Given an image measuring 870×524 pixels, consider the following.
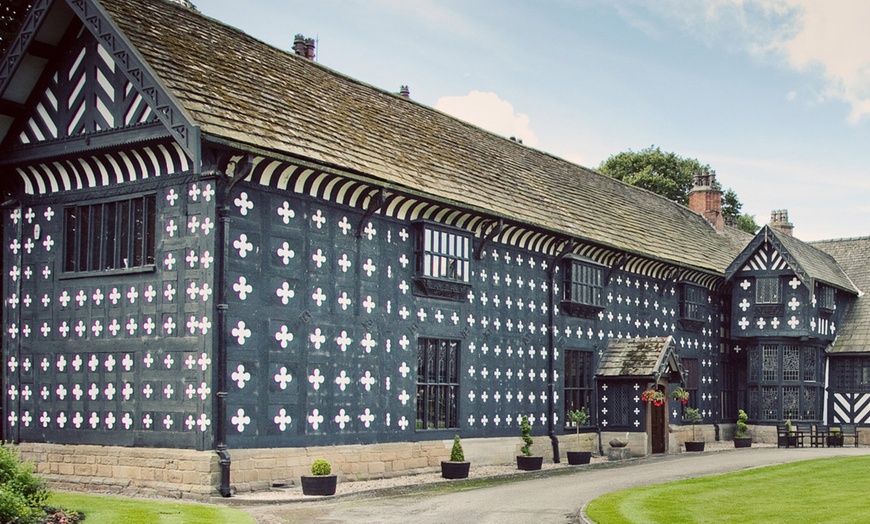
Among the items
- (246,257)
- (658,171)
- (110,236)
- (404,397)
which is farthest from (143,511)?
(658,171)

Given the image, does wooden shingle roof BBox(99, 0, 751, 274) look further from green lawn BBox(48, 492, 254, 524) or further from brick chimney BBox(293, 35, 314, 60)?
green lawn BBox(48, 492, 254, 524)

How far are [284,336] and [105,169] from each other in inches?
195

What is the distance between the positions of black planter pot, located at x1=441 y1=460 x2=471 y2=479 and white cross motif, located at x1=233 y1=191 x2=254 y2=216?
7.33 metres

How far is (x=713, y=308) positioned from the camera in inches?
1505

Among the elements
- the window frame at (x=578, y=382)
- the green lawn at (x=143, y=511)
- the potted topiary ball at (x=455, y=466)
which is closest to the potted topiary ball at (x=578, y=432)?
the window frame at (x=578, y=382)

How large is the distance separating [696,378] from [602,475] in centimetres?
1454

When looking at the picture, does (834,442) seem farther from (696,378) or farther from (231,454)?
(231,454)

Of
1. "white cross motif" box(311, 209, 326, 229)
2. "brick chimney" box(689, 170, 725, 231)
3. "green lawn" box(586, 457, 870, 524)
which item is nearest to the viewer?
"green lawn" box(586, 457, 870, 524)

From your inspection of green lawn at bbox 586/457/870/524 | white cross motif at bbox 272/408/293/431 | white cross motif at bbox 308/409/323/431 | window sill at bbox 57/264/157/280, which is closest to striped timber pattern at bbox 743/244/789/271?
green lawn at bbox 586/457/870/524

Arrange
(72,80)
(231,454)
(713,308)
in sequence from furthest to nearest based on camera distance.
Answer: (713,308) → (72,80) → (231,454)

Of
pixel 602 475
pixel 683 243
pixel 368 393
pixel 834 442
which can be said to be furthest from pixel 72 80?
pixel 834 442

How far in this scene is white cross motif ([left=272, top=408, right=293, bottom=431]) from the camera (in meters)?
19.1

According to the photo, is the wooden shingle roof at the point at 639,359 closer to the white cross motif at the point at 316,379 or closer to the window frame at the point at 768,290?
the window frame at the point at 768,290

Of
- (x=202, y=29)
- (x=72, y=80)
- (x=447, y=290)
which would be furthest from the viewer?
(x=447, y=290)
